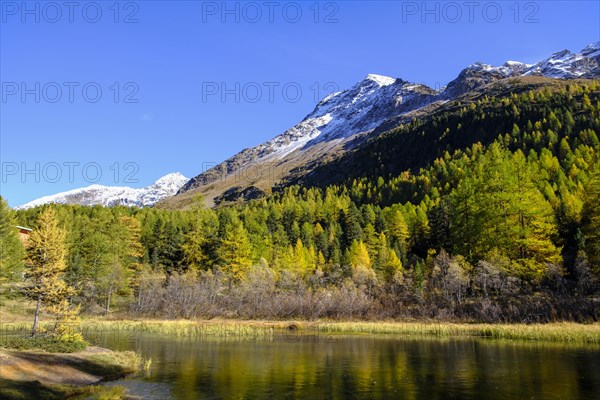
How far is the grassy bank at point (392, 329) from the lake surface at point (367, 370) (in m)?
4.18

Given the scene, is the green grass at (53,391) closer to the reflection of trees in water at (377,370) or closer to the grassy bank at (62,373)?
the grassy bank at (62,373)

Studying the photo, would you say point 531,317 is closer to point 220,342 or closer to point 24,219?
point 220,342

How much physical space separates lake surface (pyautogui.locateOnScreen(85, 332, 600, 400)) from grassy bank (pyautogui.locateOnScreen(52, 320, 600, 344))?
4.18 meters

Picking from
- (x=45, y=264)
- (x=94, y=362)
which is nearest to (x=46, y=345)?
(x=94, y=362)

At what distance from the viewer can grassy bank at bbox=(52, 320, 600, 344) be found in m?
47.0

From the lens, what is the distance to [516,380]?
27.6m

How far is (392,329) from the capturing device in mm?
58812

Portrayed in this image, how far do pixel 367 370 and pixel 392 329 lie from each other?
27927 mm

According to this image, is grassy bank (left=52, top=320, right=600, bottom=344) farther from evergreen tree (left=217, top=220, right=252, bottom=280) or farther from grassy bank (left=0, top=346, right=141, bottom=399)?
evergreen tree (left=217, top=220, right=252, bottom=280)

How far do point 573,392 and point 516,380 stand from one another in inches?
147

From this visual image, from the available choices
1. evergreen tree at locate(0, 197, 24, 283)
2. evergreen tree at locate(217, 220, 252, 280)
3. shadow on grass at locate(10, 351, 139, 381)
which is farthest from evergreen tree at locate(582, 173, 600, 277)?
evergreen tree at locate(0, 197, 24, 283)

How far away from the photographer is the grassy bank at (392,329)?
154 feet

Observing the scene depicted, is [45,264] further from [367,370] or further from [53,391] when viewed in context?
[367,370]

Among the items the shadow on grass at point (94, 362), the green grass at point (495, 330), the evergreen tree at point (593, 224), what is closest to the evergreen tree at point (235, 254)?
the green grass at point (495, 330)
